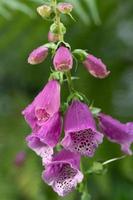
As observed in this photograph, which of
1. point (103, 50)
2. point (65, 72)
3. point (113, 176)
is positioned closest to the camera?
point (65, 72)

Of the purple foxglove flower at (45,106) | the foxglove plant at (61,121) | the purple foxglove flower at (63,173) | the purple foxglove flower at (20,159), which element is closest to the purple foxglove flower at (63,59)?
the foxglove plant at (61,121)


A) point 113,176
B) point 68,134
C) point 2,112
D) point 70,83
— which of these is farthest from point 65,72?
point 2,112

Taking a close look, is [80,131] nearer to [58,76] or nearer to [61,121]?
[61,121]

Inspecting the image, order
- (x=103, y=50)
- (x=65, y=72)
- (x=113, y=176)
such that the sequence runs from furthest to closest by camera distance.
→ (x=103, y=50)
(x=113, y=176)
(x=65, y=72)

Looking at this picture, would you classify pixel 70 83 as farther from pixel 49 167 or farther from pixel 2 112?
pixel 2 112

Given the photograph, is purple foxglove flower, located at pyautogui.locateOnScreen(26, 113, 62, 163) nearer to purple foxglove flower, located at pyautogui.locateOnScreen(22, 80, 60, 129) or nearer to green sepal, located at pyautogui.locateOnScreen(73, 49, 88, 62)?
purple foxglove flower, located at pyautogui.locateOnScreen(22, 80, 60, 129)

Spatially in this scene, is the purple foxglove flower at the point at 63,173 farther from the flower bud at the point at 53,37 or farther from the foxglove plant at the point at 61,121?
the flower bud at the point at 53,37
